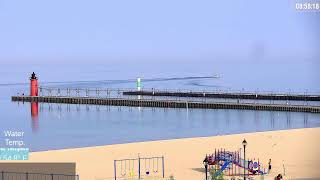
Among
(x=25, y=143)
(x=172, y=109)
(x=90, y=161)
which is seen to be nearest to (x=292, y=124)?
(x=172, y=109)

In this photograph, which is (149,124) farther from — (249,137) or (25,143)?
(249,137)

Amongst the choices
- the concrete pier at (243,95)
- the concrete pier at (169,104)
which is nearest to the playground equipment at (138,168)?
the concrete pier at (169,104)

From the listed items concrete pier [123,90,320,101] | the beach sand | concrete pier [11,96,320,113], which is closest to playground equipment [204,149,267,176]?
the beach sand

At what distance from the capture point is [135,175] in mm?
26750


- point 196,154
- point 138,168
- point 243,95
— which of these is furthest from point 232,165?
point 243,95

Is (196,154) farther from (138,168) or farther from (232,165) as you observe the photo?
(232,165)

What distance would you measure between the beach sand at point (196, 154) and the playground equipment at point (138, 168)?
327 mm

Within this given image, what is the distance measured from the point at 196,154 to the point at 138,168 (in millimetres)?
5621

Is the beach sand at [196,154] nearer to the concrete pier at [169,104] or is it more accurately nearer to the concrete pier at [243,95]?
the concrete pier at [169,104]

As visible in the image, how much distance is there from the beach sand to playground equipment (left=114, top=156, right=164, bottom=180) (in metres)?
0.33

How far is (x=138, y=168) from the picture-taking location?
2852 cm

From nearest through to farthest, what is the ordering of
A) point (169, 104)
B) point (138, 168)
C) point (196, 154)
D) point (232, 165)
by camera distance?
point (232, 165), point (138, 168), point (196, 154), point (169, 104)

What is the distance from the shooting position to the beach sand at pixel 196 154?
2717cm

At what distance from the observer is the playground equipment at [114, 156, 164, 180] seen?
26809mm
